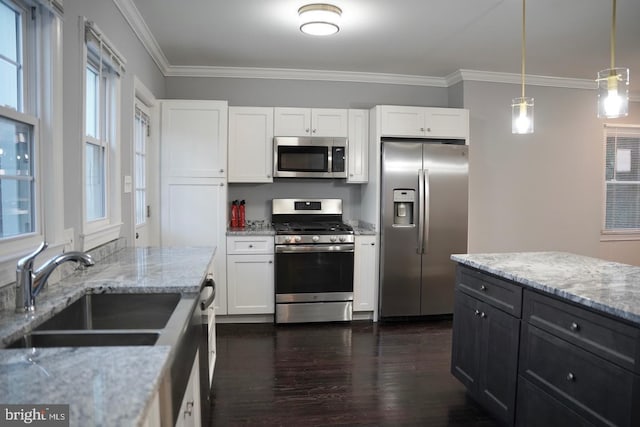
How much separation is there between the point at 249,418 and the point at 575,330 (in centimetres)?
173

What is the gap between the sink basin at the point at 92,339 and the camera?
4.18 ft

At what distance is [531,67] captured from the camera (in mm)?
4406

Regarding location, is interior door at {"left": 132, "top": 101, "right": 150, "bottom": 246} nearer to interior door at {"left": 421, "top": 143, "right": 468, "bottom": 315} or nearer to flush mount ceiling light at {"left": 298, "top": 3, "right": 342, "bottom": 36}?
flush mount ceiling light at {"left": 298, "top": 3, "right": 342, "bottom": 36}

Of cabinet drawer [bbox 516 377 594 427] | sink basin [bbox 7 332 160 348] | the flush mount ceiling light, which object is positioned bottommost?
cabinet drawer [bbox 516 377 594 427]

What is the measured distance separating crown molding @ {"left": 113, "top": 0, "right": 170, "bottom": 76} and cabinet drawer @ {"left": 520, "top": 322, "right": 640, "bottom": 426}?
3.07 meters

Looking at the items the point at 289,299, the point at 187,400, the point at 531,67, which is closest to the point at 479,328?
the point at 187,400

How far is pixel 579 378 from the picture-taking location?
5.83ft

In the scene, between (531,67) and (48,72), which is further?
(531,67)

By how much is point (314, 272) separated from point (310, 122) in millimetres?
1503

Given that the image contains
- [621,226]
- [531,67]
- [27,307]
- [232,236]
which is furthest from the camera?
[621,226]

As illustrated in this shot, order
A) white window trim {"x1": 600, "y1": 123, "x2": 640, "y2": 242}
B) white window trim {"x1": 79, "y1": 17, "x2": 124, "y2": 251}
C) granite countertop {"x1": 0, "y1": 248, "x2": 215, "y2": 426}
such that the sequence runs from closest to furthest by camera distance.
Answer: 1. granite countertop {"x1": 0, "y1": 248, "x2": 215, "y2": 426}
2. white window trim {"x1": 79, "y1": 17, "x2": 124, "y2": 251}
3. white window trim {"x1": 600, "y1": 123, "x2": 640, "y2": 242}

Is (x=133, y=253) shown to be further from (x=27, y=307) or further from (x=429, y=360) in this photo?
(x=429, y=360)

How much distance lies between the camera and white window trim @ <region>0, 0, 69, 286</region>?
1.79 m

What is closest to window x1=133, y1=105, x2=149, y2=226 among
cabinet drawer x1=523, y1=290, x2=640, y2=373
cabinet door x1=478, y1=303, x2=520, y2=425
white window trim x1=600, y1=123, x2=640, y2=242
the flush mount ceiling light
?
the flush mount ceiling light
